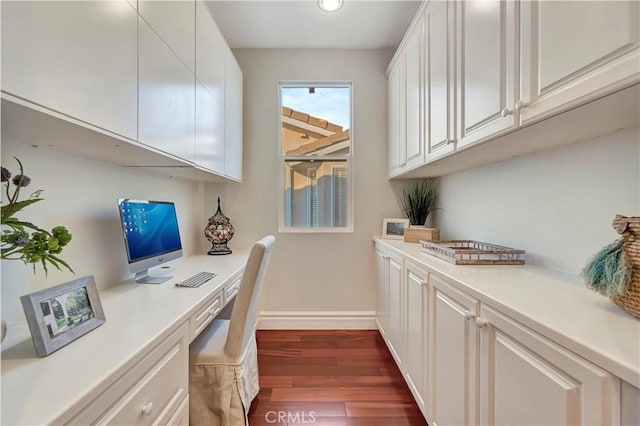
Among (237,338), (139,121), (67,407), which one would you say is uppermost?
(139,121)

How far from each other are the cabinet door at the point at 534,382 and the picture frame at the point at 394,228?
5.71 feet

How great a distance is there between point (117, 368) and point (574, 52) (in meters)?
1.50

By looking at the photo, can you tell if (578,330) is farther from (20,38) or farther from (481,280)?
(20,38)

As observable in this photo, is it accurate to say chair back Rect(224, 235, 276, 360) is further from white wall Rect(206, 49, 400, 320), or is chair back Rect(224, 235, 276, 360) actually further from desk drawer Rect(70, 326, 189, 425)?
white wall Rect(206, 49, 400, 320)

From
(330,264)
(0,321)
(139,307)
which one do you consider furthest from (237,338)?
(330,264)

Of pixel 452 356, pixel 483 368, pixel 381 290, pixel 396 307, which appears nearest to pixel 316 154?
Result: pixel 381 290

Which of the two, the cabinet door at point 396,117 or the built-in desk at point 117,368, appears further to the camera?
the cabinet door at point 396,117

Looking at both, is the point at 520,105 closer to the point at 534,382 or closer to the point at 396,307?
the point at 534,382

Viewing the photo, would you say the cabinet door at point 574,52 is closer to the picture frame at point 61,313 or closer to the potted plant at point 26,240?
the potted plant at point 26,240

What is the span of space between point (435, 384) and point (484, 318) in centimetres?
63

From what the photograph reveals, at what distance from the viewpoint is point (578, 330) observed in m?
0.69

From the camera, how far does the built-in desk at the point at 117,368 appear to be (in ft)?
2.01

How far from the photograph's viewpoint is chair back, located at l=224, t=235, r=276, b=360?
133 cm

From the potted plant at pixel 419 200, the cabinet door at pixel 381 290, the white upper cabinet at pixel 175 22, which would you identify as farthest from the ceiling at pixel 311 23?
the cabinet door at pixel 381 290
